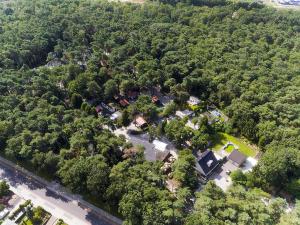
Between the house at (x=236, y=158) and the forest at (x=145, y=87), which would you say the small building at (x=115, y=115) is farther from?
the house at (x=236, y=158)

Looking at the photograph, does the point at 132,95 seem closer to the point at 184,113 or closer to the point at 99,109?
the point at 99,109

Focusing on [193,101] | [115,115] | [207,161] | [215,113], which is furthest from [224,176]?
[115,115]

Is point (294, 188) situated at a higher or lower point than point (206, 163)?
lower

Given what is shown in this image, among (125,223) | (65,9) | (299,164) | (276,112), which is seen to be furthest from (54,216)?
(65,9)

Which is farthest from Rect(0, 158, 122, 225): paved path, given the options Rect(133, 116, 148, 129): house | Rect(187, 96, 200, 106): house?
Rect(187, 96, 200, 106): house

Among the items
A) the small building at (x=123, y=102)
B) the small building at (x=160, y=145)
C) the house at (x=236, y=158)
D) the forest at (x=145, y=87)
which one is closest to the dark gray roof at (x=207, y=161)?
the forest at (x=145, y=87)
